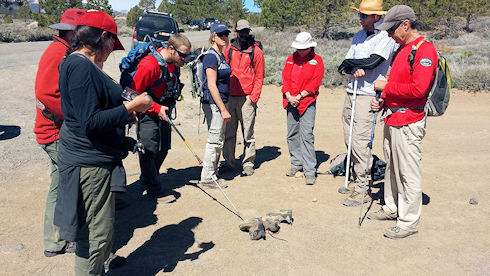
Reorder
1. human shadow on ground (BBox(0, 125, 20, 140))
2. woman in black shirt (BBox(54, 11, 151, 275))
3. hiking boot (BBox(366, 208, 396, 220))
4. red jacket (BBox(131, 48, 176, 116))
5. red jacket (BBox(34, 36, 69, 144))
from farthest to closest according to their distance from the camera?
human shadow on ground (BBox(0, 125, 20, 140)) → hiking boot (BBox(366, 208, 396, 220)) → red jacket (BBox(131, 48, 176, 116)) → red jacket (BBox(34, 36, 69, 144)) → woman in black shirt (BBox(54, 11, 151, 275))

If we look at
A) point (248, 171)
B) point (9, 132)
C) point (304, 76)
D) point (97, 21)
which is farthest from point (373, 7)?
point (9, 132)

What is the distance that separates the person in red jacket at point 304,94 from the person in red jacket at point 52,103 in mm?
2880

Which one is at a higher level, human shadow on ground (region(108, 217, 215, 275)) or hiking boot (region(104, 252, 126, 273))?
hiking boot (region(104, 252, 126, 273))

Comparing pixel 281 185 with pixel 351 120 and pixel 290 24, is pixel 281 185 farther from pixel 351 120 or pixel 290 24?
pixel 290 24

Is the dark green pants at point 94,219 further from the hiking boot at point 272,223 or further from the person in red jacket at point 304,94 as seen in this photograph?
the person in red jacket at point 304,94

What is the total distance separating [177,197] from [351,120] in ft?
7.75

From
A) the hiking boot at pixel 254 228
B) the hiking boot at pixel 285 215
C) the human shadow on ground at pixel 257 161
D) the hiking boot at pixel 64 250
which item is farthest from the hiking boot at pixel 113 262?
the human shadow on ground at pixel 257 161

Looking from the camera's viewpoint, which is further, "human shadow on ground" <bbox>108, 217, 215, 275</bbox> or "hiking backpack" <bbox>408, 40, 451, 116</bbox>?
"hiking backpack" <bbox>408, 40, 451, 116</bbox>

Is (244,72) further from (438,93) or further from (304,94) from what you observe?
(438,93)

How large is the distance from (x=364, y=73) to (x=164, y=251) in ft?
9.81

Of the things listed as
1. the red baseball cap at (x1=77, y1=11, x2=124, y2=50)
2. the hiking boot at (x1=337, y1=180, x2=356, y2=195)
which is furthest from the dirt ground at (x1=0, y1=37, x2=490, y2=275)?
the red baseball cap at (x1=77, y1=11, x2=124, y2=50)

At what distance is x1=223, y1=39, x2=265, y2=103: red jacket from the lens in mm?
5996

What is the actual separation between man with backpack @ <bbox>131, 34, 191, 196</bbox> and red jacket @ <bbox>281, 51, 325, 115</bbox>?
161cm

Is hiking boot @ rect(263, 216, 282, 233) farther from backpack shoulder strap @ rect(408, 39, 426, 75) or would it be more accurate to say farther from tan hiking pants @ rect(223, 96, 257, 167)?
backpack shoulder strap @ rect(408, 39, 426, 75)
